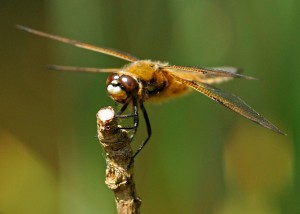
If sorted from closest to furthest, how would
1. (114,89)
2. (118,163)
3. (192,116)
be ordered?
(118,163) < (114,89) < (192,116)

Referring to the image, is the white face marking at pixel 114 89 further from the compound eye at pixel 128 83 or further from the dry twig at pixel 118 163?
the dry twig at pixel 118 163

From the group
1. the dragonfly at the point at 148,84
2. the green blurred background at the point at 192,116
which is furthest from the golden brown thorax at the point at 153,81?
the green blurred background at the point at 192,116

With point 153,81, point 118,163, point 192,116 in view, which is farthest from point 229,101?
point 192,116

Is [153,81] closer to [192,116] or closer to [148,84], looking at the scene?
[148,84]

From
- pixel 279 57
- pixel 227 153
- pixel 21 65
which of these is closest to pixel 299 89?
pixel 279 57

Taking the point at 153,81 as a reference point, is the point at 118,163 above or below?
below

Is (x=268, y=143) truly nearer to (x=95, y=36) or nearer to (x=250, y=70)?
(x=250, y=70)
